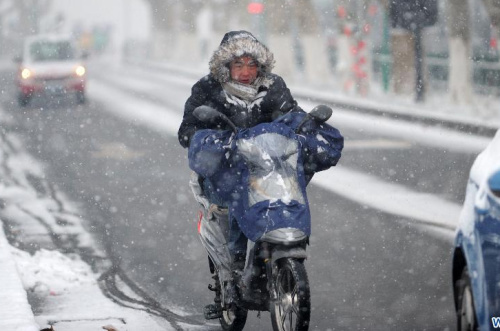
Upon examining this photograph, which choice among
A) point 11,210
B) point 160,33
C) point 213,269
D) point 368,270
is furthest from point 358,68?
point 160,33

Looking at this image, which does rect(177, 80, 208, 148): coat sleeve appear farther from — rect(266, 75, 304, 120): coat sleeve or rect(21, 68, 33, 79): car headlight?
rect(21, 68, 33, 79): car headlight

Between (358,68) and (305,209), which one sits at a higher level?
(305,209)

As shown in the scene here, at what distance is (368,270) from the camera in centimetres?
775

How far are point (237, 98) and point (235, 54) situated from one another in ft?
0.77

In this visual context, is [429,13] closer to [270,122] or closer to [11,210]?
[11,210]

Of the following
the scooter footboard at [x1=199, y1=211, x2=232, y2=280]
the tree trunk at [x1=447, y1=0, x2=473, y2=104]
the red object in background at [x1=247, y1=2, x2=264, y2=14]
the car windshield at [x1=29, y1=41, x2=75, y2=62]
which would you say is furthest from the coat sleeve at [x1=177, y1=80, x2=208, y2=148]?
the red object in background at [x1=247, y1=2, x2=264, y2=14]

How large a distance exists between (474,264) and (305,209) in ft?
3.08

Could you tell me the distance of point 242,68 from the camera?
18.3ft

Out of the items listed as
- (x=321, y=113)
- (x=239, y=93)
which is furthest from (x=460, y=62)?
(x=321, y=113)

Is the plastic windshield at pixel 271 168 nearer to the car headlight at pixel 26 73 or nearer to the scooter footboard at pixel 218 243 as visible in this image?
the scooter footboard at pixel 218 243

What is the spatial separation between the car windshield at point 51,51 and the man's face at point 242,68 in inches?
848

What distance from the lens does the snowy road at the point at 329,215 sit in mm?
6832

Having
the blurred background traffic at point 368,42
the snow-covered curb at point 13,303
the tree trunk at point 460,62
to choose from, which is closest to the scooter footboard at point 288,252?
the snow-covered curb at point 13,303

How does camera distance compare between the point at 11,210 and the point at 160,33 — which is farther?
the point at 160,33
